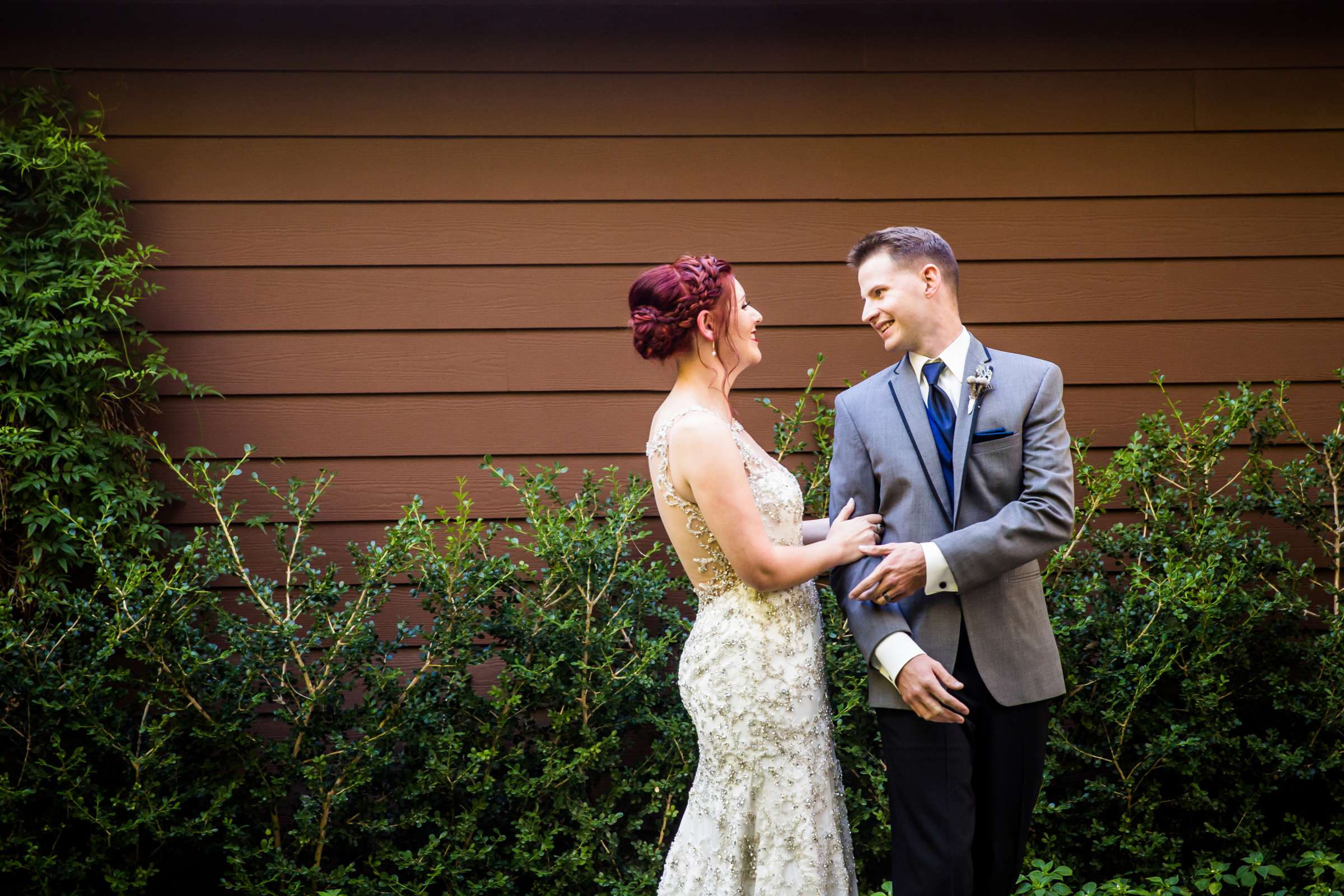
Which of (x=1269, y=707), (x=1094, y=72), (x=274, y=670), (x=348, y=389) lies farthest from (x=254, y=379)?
(x=1269, y=707)

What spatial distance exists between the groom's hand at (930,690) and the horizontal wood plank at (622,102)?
8.08 feet

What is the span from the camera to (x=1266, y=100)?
159 inches

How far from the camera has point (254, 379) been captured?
384 centimetres

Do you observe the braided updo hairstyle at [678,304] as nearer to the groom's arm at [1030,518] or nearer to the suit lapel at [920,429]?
the suit lapel at [920,429]

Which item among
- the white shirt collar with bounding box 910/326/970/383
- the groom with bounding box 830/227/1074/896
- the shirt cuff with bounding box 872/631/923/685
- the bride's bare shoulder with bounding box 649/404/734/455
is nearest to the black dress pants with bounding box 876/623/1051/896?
the groom with bounding box 830/227/1074/896

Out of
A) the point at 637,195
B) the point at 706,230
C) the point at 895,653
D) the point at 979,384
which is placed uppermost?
the point at 637,195

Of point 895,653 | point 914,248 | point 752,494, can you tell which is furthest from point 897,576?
point 914,248

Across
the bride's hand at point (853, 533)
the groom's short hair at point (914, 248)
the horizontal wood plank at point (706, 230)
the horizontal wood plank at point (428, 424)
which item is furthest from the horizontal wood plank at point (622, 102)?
the bride's hand at point (853, 533)

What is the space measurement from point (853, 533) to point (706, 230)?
193 cm

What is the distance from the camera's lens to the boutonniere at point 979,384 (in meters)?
2.35

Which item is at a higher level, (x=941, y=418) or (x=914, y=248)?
(x=914, y=248)

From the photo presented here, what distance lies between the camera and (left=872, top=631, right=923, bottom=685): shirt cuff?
2.29m

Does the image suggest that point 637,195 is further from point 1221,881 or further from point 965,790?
point 1221,881

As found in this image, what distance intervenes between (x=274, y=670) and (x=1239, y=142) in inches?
167
